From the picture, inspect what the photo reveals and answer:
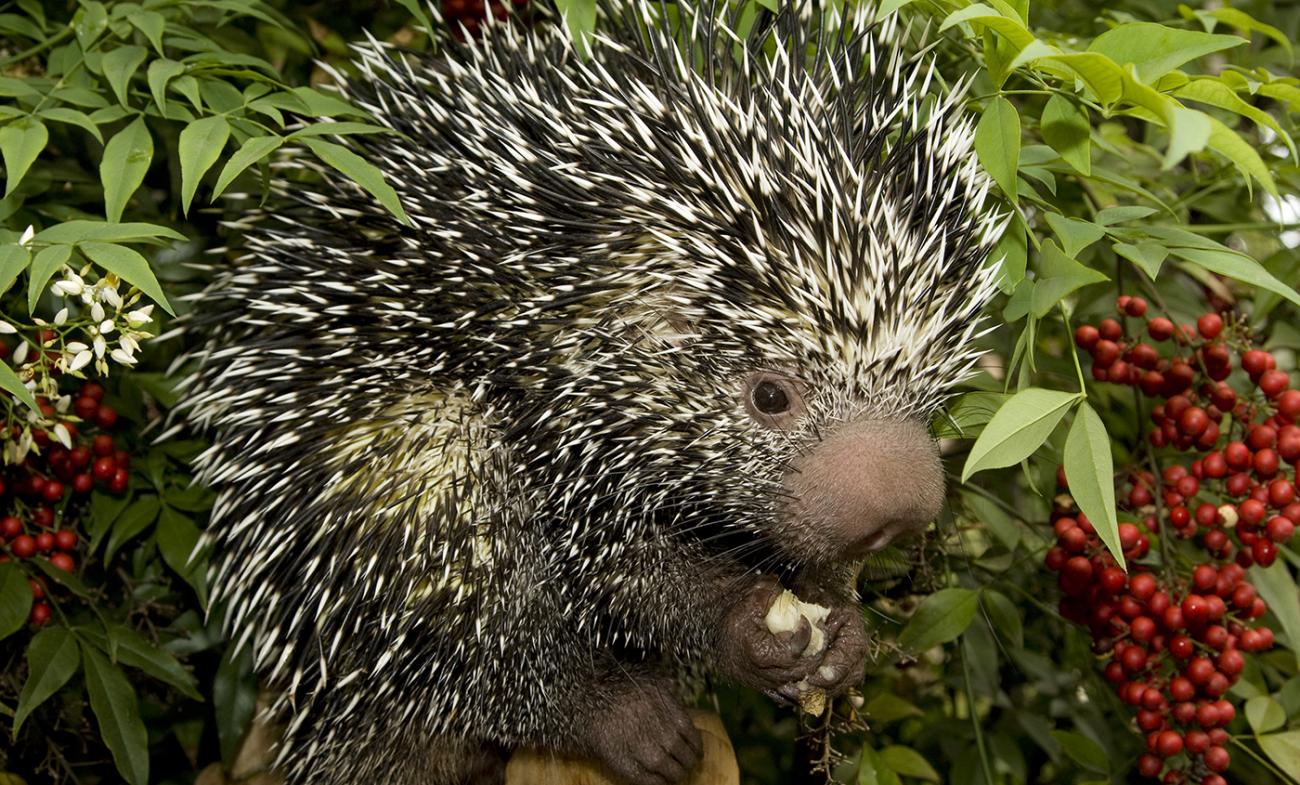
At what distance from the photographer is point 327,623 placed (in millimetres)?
2676

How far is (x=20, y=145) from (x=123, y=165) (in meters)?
0.19

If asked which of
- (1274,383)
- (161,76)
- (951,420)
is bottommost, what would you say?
(1274,383)

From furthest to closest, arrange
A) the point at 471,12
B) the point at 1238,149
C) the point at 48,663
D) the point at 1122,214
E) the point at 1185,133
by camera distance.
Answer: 1. the point at 471,12
2. the point at 48,663
3. the point at 1122,214
4. the point at 1238,149
5. the point at 1185,133

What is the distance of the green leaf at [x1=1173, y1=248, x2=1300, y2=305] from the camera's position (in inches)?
80.4

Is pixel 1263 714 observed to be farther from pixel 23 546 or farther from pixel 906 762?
pixel 23 546

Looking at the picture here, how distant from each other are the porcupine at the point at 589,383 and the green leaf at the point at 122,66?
0.40 metres

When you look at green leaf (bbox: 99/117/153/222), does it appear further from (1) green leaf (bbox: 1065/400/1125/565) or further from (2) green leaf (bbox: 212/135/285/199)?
(1) green leaf (bbox: 1065/400/1125/565)

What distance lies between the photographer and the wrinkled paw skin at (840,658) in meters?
2.65

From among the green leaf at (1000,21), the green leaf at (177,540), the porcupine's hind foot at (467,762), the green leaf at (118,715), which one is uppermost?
the green leaf at (1000,21)

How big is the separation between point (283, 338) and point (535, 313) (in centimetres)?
67

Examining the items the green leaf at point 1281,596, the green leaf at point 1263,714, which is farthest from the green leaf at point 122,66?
the green leaf at point 1263,714

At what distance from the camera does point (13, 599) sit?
8.96ft

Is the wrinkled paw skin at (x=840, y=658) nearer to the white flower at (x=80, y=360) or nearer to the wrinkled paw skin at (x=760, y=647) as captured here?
the wrinkled paw skin at (x=760, y=647)

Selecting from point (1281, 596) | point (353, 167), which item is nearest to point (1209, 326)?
point (1281, 596)
